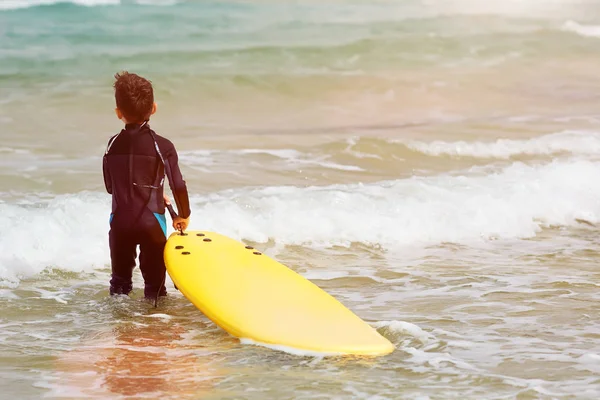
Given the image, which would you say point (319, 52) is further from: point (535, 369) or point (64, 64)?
point (535, 369)

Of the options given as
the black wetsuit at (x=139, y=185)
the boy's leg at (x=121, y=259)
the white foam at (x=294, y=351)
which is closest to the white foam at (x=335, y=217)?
the boy's leg at (x=121, y=259)

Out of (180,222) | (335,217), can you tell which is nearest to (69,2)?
(335,217)

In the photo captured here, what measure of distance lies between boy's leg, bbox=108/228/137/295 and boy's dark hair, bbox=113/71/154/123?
1.80ft

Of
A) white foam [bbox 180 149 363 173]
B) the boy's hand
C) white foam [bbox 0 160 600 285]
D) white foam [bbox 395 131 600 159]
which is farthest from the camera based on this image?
white foam [bbox 395 131 600 159]

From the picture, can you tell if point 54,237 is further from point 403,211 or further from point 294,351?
point 294,351

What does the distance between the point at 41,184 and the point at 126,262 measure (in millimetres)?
5194

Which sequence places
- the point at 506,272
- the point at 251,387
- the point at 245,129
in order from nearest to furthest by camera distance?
1. the point at 251,387
2. the point at 506,272
3. the point at 245,129

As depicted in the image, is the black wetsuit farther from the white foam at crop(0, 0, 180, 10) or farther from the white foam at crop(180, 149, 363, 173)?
the white foam at crop(0, 0, 180, 10)

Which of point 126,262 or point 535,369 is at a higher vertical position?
point 126,262

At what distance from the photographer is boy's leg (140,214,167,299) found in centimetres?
429

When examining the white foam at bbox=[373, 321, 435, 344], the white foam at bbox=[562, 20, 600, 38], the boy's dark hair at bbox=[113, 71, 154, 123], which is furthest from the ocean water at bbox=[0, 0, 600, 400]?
the white foam at bbox=[562, 20, 600, 38]

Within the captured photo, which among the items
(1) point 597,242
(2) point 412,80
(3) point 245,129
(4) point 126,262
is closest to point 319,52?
(2) point 412,80

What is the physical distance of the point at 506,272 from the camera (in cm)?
559

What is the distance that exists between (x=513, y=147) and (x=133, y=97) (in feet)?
33.8
